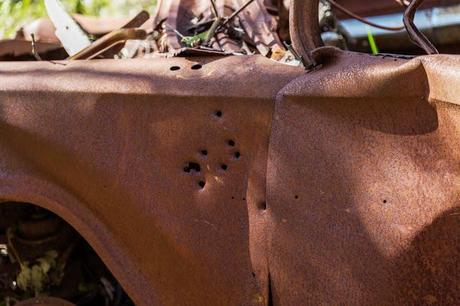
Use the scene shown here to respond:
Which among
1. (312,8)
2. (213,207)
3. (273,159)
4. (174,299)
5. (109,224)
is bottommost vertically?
(174,299)

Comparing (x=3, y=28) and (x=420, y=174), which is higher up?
(x=420, y=174)

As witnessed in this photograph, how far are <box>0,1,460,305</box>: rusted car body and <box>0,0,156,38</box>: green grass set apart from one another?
13.5 feet

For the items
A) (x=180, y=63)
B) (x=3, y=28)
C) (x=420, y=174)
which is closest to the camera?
(x=420, y=174)

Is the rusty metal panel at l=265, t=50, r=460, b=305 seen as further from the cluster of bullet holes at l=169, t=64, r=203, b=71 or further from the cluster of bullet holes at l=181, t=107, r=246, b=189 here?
the cluster of bullet holes at l=169, t=64, r=203, b=71

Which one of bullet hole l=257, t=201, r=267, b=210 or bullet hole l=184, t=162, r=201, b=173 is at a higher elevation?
bullet hole l=184, t=162, r=201, b=173

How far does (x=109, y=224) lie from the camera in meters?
1.63

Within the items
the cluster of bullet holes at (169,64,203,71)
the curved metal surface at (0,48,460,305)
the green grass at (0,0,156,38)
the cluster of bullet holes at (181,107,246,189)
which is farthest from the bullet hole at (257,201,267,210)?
the green grass at (0,0,156,38)

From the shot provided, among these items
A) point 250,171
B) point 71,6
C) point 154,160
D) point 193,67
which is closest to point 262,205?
point 250,171

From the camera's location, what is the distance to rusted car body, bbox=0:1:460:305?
1223 millimetres

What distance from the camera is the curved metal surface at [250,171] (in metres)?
1.22

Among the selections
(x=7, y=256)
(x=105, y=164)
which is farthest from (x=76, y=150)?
(x=7, y=256)

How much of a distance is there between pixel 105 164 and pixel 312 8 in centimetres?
68

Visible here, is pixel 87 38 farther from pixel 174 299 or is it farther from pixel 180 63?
pixel 174 299

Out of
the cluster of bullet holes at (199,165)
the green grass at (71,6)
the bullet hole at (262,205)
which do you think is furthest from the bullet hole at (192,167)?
the green grass at (71,6)
